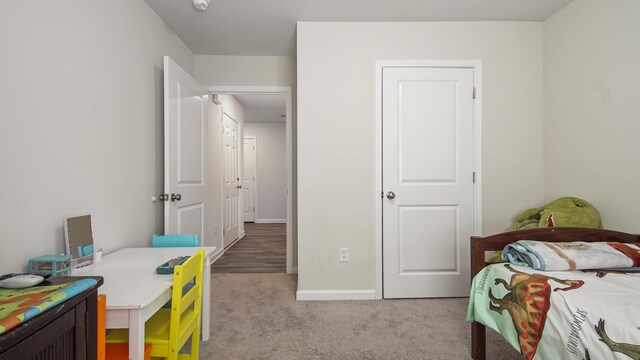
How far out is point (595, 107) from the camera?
2.09 meters

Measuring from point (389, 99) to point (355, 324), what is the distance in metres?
1.76

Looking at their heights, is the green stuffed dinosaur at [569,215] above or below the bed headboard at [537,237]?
above

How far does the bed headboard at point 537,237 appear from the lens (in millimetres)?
1564

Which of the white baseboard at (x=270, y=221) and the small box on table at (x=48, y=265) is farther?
the white baseboard at (x=270, y=221)

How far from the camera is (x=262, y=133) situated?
24.0 feet

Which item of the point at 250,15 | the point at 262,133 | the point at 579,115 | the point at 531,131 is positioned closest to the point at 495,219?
the point at 531,131

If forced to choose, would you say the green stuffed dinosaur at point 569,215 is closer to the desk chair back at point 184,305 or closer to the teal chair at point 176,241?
the desk chair back at point 184,305

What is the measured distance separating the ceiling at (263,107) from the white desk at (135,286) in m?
2.96

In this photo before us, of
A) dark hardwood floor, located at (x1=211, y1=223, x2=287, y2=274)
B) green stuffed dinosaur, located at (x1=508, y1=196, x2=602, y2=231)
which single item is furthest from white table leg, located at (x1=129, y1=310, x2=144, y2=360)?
green stuffed dinosaur, located at (x1=508, y1=196, x2=602, y2=231)

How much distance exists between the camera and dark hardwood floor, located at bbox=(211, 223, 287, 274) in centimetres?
348

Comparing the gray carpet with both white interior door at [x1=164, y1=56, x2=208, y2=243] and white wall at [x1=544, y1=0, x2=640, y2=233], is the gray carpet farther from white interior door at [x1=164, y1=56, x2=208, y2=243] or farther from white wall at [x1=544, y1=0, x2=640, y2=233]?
white wall at [x1=544, y1=0, x2=640, y2=233]

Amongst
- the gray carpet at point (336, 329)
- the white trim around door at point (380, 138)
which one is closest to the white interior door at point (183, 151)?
the gray carpet at point (336, 329)

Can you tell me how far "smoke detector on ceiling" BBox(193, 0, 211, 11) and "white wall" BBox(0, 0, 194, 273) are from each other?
1.25 ft

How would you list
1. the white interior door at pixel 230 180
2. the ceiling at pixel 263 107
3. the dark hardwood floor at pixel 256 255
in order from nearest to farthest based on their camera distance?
the dark hardwood floor at pixel 256 255
the white interior door at pixel 230 180
the ceiling at pixel 263 107
